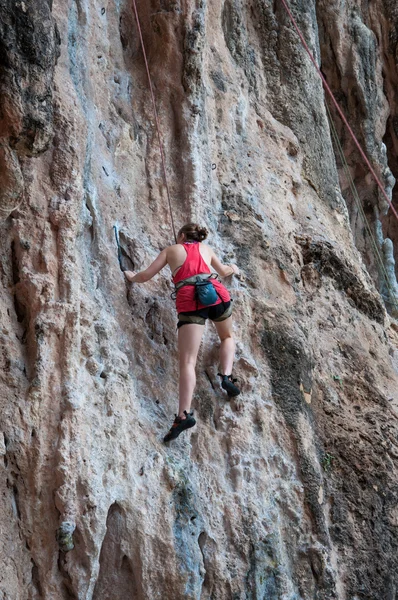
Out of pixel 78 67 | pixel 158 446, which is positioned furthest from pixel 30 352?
pixel 78 67

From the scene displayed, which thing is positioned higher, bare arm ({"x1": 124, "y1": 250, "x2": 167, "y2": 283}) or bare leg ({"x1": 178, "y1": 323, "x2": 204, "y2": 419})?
bare arm ({"x1": 124, "y1": 250, "x2": 167, "y2": 283})

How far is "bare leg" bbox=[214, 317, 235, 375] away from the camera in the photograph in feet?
15.8

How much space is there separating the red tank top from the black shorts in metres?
0.03

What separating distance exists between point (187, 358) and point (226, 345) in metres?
0.42

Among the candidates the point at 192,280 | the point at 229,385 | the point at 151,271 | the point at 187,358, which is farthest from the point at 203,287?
the point at 229,385

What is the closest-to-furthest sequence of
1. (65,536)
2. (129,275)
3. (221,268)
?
1. (65,536)
2. (129,275)
3. (221,268)

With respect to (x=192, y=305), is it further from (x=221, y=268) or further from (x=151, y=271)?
(x=221, y=268)

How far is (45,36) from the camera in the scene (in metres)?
3.67

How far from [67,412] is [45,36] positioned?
2083mm

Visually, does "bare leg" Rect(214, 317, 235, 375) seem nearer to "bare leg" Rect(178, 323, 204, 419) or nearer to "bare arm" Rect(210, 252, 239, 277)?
"bare leg" Rect(178, 323, 204, 419)

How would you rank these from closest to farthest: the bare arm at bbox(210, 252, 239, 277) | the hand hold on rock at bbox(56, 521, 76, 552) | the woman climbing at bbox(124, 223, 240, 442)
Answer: the hand hold on rock at bbox(56, 521, 76, 552) < the woman climbing at bbox(124, 223, 240, 442) < the bare arm at bbox(210, 252, 239, 277)

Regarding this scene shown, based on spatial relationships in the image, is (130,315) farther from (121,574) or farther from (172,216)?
(121,574)

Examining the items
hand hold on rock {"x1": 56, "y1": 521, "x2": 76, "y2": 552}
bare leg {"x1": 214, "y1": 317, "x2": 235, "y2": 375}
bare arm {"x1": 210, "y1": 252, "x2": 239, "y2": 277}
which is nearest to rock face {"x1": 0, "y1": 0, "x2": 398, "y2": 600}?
hand hold on rock {"x1": 56, "y1": 521, "x2": 76, "y2": 552}

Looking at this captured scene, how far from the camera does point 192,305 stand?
180 inches
